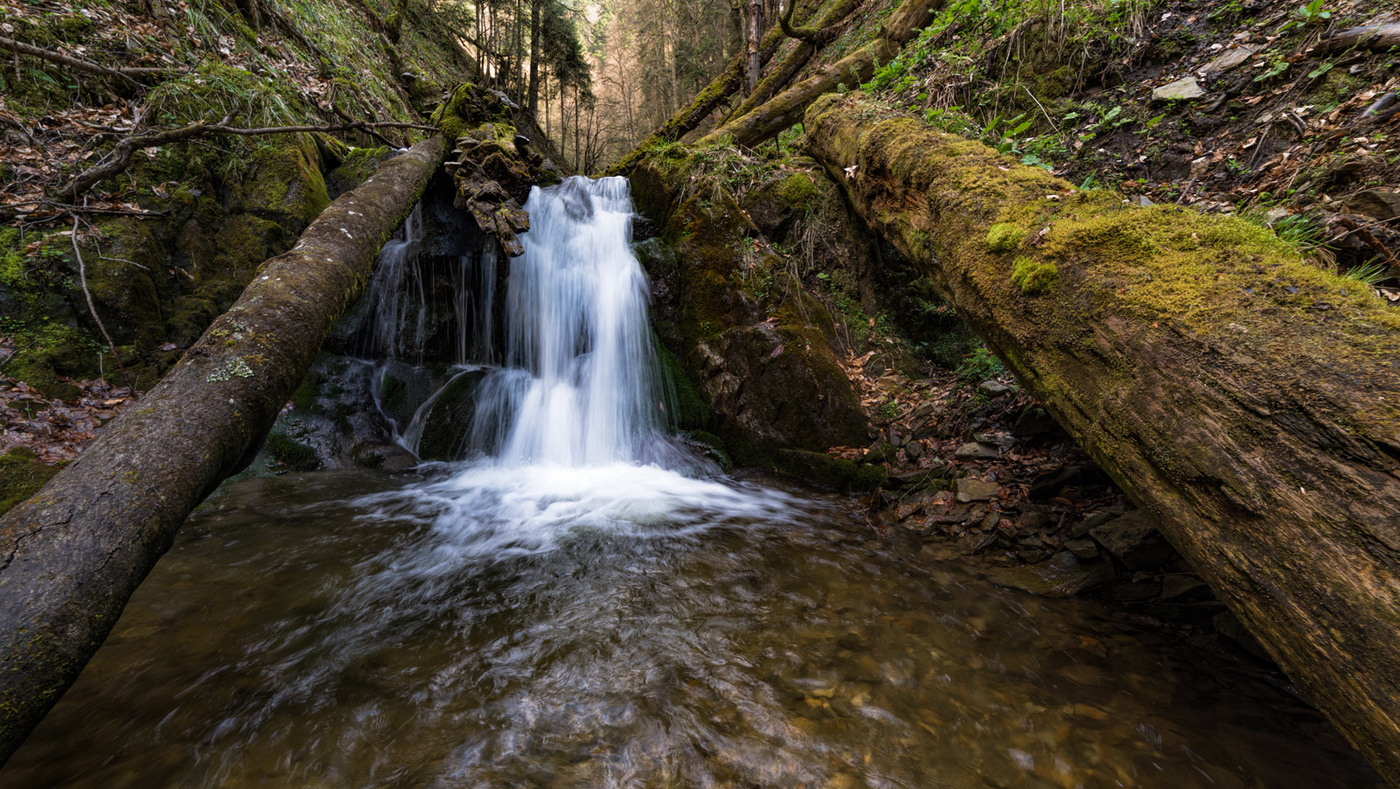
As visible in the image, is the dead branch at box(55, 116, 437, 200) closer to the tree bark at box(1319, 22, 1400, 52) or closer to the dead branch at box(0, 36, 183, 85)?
the dead branch at box(0, 36, 183, 85)

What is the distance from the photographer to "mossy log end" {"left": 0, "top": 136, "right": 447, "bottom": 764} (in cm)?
134

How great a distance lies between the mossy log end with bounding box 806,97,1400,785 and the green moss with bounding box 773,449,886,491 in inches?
74.8

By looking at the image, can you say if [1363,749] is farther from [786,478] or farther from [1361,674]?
[786,478]

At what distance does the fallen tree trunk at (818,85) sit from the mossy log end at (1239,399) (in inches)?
230

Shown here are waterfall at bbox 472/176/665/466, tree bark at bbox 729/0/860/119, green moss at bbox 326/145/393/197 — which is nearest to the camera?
waterfall at bbox 472/176/665/466

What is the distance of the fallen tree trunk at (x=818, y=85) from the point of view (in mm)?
7504

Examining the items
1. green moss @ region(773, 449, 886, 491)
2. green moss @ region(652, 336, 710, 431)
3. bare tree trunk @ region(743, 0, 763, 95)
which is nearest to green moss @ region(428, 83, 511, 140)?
green moss @ region(652, 336, 710, 431)

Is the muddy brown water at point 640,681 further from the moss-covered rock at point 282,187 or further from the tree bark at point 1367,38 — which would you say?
the tree bark at point 1367,38

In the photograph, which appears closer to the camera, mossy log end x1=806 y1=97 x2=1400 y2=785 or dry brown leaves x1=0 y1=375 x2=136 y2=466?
mossy log end x1=806 y1=97 x2=1400 y2=785

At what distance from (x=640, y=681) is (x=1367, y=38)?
20.6ft

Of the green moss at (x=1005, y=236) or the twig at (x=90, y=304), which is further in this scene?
the twig at (x=90, y=304)

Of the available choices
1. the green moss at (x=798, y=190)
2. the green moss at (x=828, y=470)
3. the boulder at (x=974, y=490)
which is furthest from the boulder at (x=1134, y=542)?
the green moss at (x=798, y=190)

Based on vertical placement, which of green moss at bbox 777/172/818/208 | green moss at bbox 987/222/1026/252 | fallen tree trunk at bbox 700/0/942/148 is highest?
fallen tree trunk at bbox 700/0/942/148

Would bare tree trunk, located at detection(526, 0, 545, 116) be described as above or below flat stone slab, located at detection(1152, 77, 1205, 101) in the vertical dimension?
above
